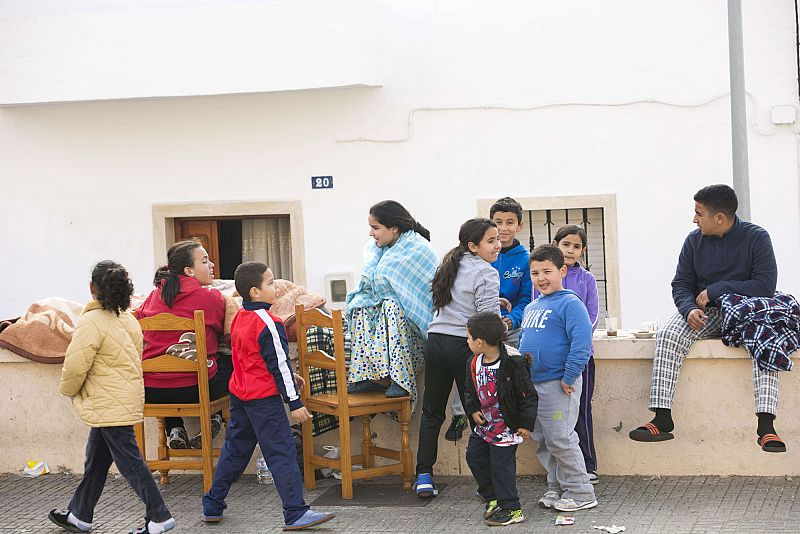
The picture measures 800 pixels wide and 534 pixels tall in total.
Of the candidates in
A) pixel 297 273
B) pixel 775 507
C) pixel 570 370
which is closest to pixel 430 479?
pixel 570 370

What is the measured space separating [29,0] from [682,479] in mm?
9227

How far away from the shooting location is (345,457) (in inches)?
277

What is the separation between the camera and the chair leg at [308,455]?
736cm

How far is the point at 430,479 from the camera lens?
7.04m

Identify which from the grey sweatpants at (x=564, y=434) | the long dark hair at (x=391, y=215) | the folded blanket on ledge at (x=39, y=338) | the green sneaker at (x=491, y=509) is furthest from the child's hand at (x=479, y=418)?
the folded blanket on ledge at (x=39, y=338)

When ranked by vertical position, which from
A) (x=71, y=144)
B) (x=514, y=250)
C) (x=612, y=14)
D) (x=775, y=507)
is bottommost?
(x=775, y=507)

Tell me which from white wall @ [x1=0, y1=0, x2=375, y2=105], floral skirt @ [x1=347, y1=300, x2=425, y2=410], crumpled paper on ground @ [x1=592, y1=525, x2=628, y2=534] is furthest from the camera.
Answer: white wall @ [x1=0, y1=0, x2=375, y2=105]

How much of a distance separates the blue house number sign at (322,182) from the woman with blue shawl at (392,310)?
17.3ft

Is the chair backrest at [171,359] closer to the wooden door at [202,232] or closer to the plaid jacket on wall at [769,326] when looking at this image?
the plaid jacket on wall at [769,326]

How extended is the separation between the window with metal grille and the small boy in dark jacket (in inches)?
235

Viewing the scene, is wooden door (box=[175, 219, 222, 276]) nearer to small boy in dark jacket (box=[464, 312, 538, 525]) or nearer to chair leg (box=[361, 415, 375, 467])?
chair leg (box=[361, 415, 375, 467])

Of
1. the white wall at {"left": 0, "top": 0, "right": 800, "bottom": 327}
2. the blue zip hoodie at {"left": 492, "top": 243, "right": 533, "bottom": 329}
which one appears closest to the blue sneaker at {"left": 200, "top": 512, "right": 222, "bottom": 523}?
the blue zip hoodie at {"left": 492, "top": 243, "right": 533, "bottom": 329}

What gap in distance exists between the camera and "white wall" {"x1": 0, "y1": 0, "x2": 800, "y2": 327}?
458 inches

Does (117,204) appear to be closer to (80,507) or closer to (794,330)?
(80,507)
